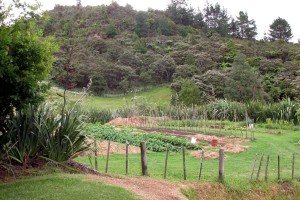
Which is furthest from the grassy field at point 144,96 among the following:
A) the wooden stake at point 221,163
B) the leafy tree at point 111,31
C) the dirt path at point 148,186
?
the dirt path at point 148,186

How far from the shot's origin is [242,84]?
38.9 meters

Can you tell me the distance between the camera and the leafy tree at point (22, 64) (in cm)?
672

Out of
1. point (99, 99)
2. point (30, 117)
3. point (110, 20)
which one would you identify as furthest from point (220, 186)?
point (110, 20)

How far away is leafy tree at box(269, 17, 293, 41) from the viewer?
77444mm

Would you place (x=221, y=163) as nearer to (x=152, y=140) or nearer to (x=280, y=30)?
(x=152, y=140)

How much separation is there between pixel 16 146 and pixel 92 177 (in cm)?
174

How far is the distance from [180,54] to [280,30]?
3207 centimetres

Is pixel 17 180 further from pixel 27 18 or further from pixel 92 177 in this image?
pixel 27 18

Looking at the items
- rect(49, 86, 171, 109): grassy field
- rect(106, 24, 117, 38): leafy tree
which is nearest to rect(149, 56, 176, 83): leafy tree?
rect(49, 86, 171, 109): grassy field

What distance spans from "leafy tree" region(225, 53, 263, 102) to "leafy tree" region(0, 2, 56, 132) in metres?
33.3

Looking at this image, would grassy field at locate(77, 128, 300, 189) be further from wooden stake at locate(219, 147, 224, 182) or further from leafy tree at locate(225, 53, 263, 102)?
leafy tree at locate(225, 53, 263, 102)

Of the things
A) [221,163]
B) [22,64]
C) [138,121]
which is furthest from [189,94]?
[22,64]

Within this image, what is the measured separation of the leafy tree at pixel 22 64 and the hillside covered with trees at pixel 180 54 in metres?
0.90

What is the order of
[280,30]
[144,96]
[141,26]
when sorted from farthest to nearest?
1. [141,26]
2. [280,30]
3. [144,96]
